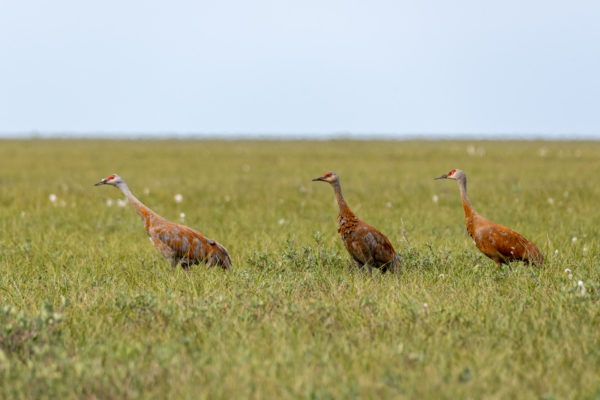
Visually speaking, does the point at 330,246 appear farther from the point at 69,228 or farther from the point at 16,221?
the point at 16,221

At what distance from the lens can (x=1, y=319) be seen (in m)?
Result: 4.94

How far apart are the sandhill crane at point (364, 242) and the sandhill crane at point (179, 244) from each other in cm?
140

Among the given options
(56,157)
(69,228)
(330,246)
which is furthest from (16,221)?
(56,157)

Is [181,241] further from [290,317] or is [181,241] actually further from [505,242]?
[505,242]

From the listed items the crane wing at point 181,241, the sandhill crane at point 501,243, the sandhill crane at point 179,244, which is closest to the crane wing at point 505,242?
the sandhill crane at point 501,243

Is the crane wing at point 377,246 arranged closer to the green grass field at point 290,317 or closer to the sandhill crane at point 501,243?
the green grass field at point 290,317

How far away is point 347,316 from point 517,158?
27420mm

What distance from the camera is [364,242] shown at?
21.7 feet

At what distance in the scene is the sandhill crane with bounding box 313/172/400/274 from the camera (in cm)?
663

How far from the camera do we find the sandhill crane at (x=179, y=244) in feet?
22.6

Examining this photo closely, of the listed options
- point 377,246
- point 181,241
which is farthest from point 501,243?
point 181,241

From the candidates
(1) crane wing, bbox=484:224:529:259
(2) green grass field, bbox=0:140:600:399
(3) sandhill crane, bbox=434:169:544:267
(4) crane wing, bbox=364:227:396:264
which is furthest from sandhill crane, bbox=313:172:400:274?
(1) crane wing, bbox=484:224:529:259

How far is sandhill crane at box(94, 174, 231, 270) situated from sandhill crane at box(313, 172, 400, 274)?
4.59 feet

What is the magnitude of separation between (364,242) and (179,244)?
6.36 ft
